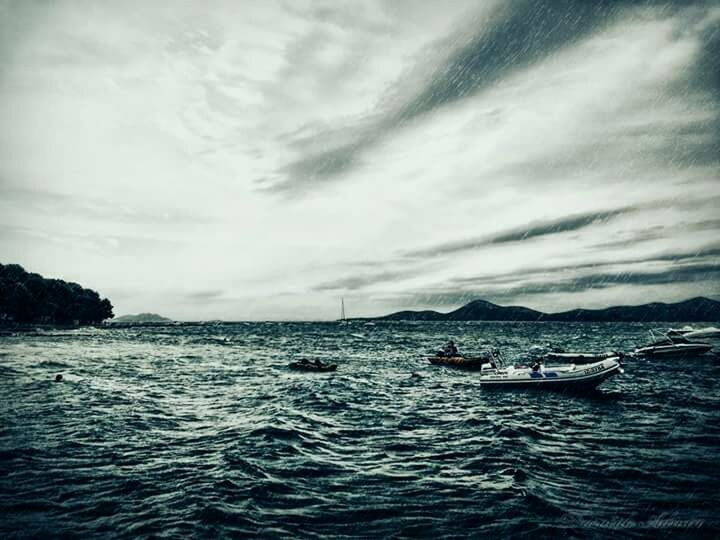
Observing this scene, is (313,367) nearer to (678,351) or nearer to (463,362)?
(463,362)

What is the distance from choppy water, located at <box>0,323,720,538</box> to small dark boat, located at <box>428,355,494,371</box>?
47.0 ft

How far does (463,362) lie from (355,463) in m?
32.4

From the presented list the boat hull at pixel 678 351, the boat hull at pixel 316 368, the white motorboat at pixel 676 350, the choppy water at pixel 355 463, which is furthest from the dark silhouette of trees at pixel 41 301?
the boat hull at pixel 678 351

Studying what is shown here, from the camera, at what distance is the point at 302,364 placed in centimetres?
4394

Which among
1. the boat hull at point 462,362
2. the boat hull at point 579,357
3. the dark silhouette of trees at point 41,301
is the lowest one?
the boat hull at point 579,357

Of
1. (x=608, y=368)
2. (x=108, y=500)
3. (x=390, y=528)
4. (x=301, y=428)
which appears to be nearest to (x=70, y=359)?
(x=301, y=428)

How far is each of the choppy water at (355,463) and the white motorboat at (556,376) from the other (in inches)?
40.1

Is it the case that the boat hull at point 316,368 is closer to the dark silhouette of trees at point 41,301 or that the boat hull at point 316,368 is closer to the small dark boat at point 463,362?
the small dark boat at point 463,362

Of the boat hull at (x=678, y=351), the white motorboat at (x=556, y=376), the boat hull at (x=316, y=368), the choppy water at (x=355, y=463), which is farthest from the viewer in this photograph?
the boat hull at (x=678, y=351)

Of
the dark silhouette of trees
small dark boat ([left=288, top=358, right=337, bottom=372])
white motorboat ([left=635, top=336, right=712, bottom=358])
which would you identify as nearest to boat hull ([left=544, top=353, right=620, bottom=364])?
white motorboat ([left=635, top=336, right=712, bottom=358])

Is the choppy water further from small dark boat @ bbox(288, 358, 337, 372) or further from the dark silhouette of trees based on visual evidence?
the dark silhouette of trees

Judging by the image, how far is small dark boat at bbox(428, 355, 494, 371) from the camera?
44562mm

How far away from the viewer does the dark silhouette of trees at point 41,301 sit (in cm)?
11469

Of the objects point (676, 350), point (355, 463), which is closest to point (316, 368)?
point (355, 463)
